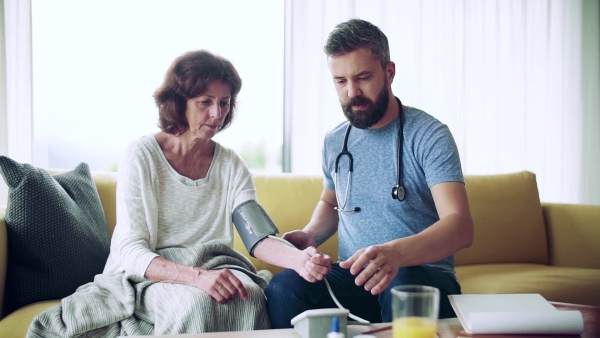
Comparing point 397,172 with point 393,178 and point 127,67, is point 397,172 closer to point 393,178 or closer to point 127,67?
point 393,178

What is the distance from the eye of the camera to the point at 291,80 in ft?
11.7

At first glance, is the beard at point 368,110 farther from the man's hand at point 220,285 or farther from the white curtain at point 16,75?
the white curtain at point 16,75

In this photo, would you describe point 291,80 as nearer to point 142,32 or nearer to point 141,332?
point 142,32

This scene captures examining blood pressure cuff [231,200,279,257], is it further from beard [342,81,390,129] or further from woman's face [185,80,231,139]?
beard [342,81,390,129]

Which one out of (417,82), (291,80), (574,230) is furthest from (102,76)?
(574,230)

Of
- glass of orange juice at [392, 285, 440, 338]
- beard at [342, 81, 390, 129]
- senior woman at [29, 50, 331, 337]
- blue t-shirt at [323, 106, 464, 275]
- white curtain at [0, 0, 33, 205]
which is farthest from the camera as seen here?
white curtain at [0, 0, 33, 205]

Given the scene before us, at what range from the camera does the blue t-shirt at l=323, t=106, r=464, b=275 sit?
1812 mm

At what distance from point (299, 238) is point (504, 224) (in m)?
1.27

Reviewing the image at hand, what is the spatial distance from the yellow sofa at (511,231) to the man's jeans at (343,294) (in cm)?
71

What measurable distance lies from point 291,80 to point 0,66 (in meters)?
1.57

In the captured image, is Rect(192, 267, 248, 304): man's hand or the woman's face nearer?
Rect(192, 267, 248, 304): man's hand

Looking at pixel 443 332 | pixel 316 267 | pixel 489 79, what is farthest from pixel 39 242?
pixel 489 79

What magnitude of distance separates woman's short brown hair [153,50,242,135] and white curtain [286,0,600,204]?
4.97 feet

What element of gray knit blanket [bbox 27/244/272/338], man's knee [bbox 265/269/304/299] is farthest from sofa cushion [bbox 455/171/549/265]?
gray knit blanket [bbox 27/244/272/338]
